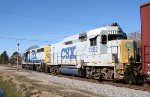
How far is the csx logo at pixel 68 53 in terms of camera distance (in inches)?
1210

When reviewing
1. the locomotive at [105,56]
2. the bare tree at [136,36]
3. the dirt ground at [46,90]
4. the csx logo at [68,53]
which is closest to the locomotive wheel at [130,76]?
the locomotive at [105,56]

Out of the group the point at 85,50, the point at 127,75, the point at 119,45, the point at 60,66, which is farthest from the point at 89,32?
the point at 60,66

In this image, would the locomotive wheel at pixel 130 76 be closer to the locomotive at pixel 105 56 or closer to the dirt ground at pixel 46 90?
the locomotive at pixel 105 56

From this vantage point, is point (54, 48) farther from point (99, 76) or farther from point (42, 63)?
point (99, 76)

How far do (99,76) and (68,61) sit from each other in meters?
7.83

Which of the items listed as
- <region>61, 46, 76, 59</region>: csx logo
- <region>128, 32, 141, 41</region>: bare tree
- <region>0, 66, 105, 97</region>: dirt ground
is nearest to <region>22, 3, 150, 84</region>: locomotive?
<region>61, 46, 76, 59</region>: csx logo

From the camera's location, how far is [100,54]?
24453 mm

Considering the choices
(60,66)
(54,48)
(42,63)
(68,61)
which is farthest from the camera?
(42,63)

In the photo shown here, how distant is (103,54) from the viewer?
2412 centimetres

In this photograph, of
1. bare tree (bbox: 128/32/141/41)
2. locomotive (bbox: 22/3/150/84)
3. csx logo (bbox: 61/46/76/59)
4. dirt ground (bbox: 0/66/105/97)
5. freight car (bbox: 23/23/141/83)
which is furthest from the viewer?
csx logo (bbox: 61/46/76/59)

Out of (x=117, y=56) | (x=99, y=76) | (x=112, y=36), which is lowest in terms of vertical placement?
(x=99, y=76)

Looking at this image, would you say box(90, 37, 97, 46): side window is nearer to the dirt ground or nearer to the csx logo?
the csx logo

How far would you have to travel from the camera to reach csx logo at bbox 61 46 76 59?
1210 inches

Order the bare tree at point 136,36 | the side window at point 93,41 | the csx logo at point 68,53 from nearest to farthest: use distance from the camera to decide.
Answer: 1. the side window at point 93,41
2. the bare tree at point 136,36
3. the csx logo at point 68,53
